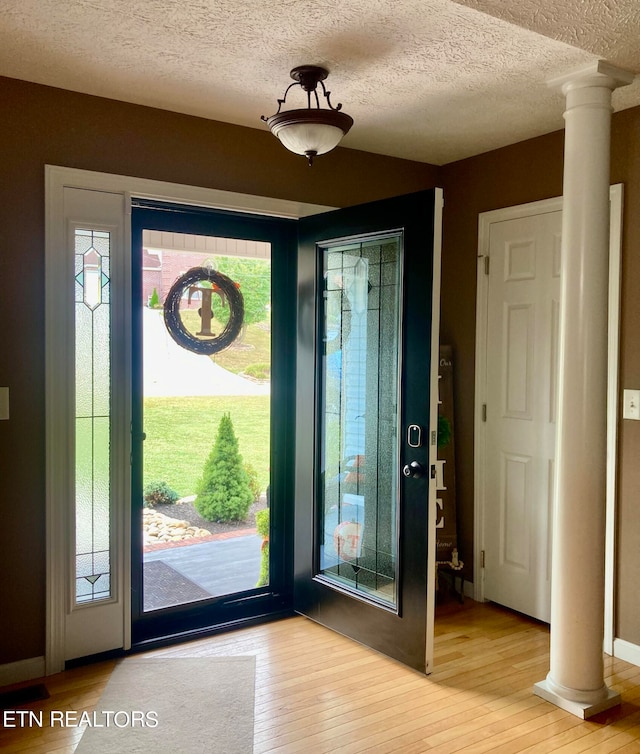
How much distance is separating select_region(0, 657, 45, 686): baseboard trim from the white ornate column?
7.15 feet

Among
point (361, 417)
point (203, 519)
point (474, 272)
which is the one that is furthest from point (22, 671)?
point (474, 272)

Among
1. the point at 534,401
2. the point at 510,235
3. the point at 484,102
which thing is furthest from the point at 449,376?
the point at 484,102

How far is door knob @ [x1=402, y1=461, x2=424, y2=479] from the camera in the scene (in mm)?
2918

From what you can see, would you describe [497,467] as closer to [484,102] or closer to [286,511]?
[286,511]

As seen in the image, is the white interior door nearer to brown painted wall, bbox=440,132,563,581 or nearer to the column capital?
brown painted wall, bbox=440,132,563,581

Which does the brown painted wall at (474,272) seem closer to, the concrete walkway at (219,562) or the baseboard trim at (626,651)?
the baseboard trim at (626,651)

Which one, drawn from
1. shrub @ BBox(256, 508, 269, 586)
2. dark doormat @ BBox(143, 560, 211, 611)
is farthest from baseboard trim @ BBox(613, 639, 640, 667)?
dark doormat @ BBox(143, 560, 211, 611)

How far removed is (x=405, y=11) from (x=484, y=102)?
976 mm

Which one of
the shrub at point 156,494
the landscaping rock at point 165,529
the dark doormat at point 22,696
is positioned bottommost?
the dark doormat at point 22,696

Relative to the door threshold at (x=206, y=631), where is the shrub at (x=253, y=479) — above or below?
above

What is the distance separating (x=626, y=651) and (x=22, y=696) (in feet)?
8.74

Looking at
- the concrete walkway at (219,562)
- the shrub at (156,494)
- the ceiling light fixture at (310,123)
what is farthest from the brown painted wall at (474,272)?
the shrub at (156,494)

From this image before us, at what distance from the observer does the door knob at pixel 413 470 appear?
292 cm

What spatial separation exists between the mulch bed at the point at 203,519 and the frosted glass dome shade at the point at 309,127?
6.58 feet
